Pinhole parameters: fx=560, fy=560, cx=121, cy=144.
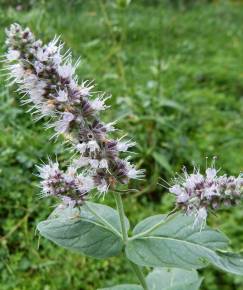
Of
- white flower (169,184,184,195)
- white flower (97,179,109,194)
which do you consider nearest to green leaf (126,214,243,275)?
white flower (169,184,184,195)

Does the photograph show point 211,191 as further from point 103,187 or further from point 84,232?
point 84,232

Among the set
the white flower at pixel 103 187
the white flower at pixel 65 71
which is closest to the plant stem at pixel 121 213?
the white flower at pixel 103 187

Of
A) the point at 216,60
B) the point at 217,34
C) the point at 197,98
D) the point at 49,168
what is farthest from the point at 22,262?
the point at 217,34

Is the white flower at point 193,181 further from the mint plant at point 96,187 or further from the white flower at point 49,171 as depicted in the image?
the white flower at point 49,171

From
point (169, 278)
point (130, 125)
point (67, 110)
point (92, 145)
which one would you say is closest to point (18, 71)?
point (67, 110)

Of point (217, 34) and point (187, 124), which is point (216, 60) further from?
point (187, 124)

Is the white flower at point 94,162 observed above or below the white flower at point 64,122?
below

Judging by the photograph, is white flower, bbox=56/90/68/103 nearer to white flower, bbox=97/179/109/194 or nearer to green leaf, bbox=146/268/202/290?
white flower, bbox=97/179/109/194
